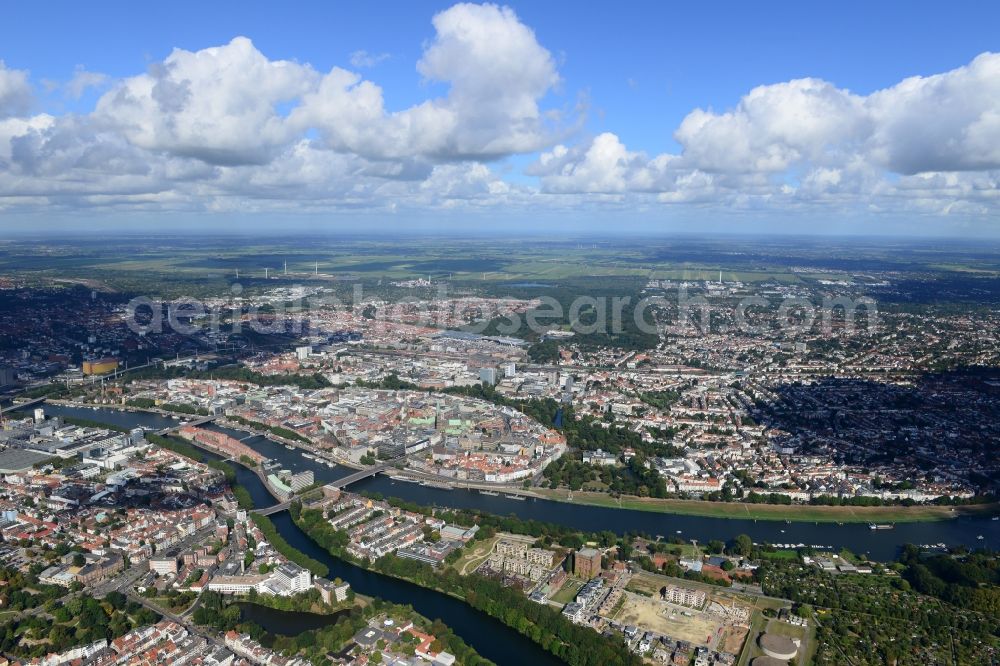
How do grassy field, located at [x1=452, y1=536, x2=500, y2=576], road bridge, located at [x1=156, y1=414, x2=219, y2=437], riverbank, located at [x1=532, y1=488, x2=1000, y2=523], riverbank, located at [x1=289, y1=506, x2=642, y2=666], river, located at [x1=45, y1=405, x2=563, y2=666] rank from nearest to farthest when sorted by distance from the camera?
riverbank, located at [x1=289, y1=506, x2=642, y2=666]
river, located at [x1=45, y1=405, x2=563, y2=666]
grassy field, located at [x1=452, y1=536, x2=500, y2=576]
riverbank, located at [x1=532, y1=488, x2=1000, y2=523]
road bridge, located at [x1=156, y1=414, x2=219, y2=437]

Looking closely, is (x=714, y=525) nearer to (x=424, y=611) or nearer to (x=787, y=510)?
(x=787, y=510)

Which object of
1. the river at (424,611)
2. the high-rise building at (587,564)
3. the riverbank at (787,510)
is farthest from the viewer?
the riverbank at (787,510)

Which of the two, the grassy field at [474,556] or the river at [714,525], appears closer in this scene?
the grassy field at [474,556]

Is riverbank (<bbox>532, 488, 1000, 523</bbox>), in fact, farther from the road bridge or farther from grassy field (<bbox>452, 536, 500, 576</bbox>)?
the road bridge

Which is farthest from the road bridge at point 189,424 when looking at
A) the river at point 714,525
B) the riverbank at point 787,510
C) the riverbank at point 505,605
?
the riverbank at point 787,510

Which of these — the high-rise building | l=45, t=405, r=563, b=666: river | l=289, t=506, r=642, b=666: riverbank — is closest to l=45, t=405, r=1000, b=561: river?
the high-rise building

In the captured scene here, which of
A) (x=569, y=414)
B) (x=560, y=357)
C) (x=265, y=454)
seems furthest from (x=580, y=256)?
(x=265, y=454)

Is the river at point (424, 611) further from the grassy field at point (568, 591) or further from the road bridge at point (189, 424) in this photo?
the road bridge at point (189, 424)

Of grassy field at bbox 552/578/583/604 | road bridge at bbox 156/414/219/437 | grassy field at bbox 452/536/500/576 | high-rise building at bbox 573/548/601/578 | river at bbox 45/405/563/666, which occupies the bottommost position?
river at bbox 45/405/563/666
